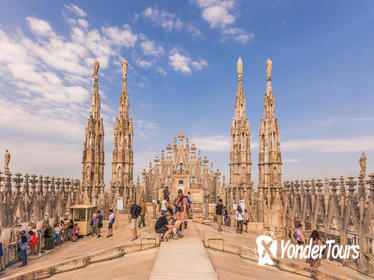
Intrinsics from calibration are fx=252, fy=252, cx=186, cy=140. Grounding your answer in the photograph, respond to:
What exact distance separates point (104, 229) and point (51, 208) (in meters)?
4.62

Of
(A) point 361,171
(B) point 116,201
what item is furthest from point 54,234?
(A) point 361,171

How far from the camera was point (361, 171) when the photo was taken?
14.6 meters

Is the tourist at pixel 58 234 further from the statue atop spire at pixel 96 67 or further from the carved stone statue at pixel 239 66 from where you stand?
the carved stone statue at pixel 239 66

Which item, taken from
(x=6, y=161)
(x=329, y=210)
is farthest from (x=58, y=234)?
(x=329, y=210)

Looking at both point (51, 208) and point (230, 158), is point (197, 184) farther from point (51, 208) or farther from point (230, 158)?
point (51, 208)

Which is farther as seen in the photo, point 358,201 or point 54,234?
point 54,234

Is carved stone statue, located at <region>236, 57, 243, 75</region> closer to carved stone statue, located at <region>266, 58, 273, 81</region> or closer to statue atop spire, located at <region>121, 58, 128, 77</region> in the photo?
carved stone statue, located at <region>266, 58, 273, 81</region>

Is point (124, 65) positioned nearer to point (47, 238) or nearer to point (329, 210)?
point (47, 238)

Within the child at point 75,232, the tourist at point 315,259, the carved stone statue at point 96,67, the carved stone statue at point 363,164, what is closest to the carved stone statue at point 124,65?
the carved stone statue at point 96,67

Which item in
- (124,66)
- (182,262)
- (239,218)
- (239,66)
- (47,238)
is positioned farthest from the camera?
(124,66)

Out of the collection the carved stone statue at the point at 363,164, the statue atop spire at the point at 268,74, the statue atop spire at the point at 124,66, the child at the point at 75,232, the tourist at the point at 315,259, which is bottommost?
the child at the point at 75,232

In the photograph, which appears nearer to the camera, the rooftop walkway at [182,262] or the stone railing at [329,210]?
the rooftop walkway at [182,262]

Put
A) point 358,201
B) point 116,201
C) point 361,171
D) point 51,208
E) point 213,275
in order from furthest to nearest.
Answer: point 116,201 < point 51,208 < point 361,171 < point 358,201 < point 213,275

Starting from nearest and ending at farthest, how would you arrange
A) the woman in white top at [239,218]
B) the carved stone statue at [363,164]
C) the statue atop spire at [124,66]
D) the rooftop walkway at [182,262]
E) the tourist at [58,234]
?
1. the rooftop walkway at [182,262]
2. the carved stone statue at [363,164]
3. the tourist at [58,234]
4. the woman in white top at [239,218]
5. the statue atop spire at [124,66]
